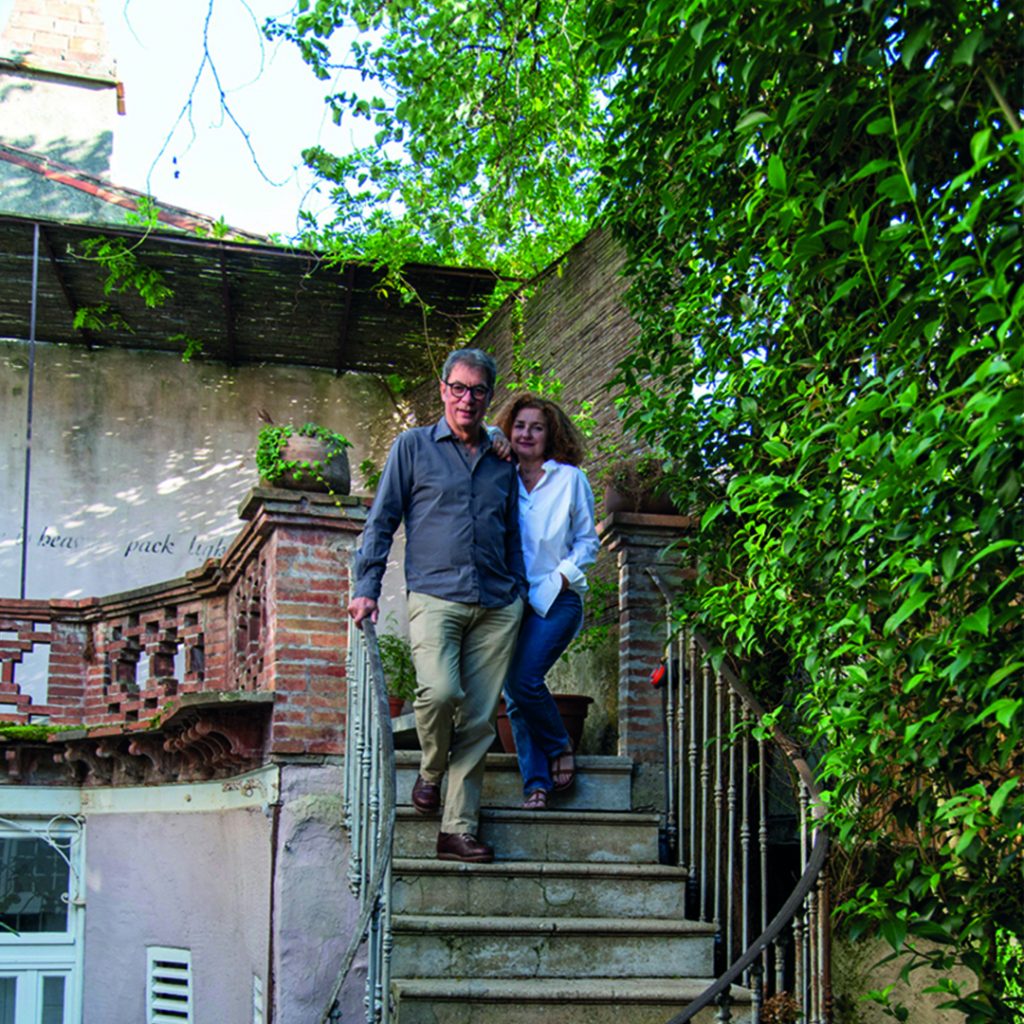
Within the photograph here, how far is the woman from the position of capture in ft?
18.2

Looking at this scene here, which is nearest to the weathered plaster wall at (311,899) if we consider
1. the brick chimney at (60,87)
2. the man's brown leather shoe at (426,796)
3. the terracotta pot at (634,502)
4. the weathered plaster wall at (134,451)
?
the man's brown leather shoe at (426,796)

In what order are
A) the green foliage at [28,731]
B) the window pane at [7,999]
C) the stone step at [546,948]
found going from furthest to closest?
the window pane at [7,999] → the green foliage at [28,731] → the stone step at [546,948]

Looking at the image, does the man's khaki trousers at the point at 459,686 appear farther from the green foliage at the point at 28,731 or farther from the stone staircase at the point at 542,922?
the green foliage at the point at 28,731

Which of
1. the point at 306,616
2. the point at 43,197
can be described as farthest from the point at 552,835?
the point at 43,197

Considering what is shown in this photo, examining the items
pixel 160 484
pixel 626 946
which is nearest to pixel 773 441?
pixel 626 946

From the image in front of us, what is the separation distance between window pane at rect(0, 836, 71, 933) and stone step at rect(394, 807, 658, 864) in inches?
198

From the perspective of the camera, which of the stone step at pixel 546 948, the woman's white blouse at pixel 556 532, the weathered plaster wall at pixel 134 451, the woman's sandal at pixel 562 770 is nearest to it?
the stone step at pixel 546 948

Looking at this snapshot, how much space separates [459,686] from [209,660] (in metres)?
3.14

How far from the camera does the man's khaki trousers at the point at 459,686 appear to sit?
17.1 feet

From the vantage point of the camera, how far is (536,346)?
1072 centimetres

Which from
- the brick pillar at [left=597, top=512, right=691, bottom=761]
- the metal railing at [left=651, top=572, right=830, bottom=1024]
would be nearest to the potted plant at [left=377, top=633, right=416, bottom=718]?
the brick pillar at [left=597, top=512, right=691, bottom=761]

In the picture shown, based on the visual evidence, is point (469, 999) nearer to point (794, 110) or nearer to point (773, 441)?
point (773, 441)

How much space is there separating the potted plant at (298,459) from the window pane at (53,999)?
4.57 metres

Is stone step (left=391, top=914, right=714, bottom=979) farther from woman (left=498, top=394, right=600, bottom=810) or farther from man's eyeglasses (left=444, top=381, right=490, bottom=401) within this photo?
man's eyeglasses (left=444, top=381, right=490, bottom=401)
